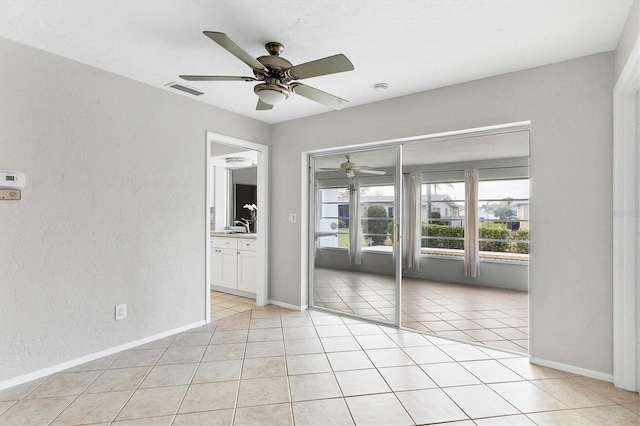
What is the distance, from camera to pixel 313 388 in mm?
2283

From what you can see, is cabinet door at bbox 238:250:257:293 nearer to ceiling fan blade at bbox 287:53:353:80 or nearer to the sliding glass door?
the sliding glass door

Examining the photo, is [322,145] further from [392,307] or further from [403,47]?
[392,307]

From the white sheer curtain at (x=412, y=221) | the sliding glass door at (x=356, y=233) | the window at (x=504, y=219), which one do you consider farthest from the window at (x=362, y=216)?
the window at (x=504, y=219)

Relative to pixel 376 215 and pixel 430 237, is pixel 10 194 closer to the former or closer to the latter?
pixel 376 215

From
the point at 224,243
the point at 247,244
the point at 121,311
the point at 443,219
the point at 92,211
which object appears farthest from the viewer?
the point at 443,219

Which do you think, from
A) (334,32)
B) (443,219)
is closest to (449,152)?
(443,219)

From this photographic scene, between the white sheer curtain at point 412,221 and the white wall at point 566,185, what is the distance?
333cm

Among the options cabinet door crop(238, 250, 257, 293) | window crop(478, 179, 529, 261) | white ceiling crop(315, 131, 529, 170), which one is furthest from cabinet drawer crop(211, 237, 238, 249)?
window crop(478, 179, 529, 261)

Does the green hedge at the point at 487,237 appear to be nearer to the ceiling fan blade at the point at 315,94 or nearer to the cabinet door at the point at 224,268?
the cabinet door at the point at 224,268

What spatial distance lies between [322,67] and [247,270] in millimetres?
3398

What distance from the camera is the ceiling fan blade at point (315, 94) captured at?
2332 mm

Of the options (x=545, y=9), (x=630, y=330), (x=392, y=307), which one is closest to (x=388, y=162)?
(x=392, y=307)

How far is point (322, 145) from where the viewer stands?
401 centimetres

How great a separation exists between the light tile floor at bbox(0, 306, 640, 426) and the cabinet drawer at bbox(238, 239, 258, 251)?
1.66 m
